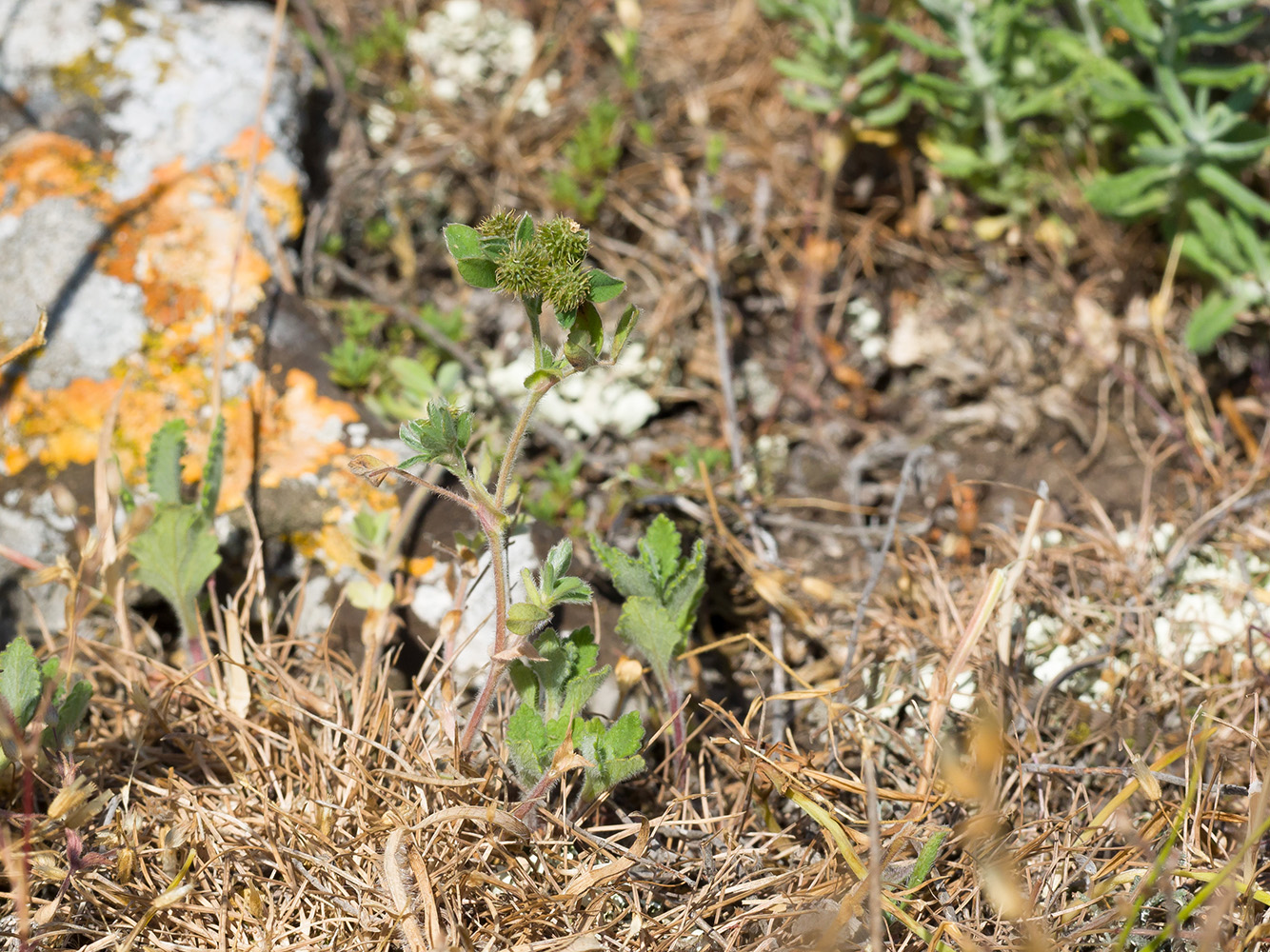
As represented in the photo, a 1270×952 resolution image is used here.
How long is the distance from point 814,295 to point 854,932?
6.83 ft

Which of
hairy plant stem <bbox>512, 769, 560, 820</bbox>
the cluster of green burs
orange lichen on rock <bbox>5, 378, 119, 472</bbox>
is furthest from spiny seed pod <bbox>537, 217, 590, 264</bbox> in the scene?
orange lichen on rock <bbox>5, 378, 119, 472</bbox>

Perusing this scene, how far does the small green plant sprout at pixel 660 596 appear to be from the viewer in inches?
76.5

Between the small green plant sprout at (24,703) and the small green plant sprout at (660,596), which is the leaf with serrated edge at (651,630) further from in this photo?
the small green plant sprout at (24,703)

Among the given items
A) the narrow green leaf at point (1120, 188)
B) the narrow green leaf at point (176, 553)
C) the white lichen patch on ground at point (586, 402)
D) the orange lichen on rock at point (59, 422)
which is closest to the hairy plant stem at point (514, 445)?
the narrow green leaf at point (176, 553)

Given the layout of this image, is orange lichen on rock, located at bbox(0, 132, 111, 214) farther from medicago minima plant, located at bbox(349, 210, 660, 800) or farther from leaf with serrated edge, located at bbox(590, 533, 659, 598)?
leaf with serrated edge, located at bbox(590, 533, 659, 598)

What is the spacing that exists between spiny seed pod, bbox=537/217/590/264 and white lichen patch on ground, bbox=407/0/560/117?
90.5 inches

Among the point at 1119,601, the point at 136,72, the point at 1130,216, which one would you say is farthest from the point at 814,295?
the point at 136,72

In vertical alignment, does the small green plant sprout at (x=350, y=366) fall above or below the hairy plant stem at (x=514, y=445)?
below

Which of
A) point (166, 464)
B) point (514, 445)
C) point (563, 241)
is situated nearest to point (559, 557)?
point (514, 445)

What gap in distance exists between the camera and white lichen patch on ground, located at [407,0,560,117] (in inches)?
142

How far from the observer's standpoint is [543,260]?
151 cm

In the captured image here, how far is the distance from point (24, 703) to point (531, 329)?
1178 mm

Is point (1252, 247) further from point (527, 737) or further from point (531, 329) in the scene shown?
point (527, 737)

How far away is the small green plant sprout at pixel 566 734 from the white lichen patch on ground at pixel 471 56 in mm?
2522
